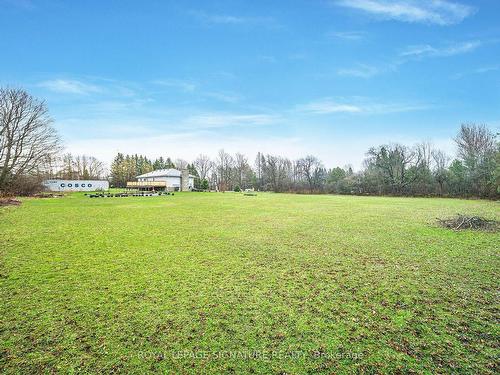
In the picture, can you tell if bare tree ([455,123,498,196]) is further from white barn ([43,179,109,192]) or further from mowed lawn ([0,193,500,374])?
white barn ([43,179,109,192])

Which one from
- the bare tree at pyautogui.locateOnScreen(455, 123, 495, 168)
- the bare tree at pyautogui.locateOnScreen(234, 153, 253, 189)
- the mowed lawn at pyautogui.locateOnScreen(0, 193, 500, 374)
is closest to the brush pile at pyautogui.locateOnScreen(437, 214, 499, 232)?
the mowed lawn at pyautogui.locateOnScreen(0, 193, 500, 374)

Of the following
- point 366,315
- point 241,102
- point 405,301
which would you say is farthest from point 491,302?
point 241,102

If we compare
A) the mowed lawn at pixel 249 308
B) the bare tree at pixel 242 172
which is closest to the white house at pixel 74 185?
the bare tree at pixel 242 172

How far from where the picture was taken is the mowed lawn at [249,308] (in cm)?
263

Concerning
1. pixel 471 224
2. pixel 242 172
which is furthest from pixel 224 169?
pixel 471 224

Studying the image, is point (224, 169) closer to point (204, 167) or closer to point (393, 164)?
point (204, 167)

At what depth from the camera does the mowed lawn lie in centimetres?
263

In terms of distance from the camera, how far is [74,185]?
53.0m

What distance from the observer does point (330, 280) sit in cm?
481

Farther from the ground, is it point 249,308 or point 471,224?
point 249,308

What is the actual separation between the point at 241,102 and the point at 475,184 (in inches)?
1393

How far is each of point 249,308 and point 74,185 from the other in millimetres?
60180

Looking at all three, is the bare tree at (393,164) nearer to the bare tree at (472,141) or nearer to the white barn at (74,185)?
the bare tree at (472,141)

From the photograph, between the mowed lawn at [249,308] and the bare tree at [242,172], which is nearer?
the mowed lawn at [249,308]
